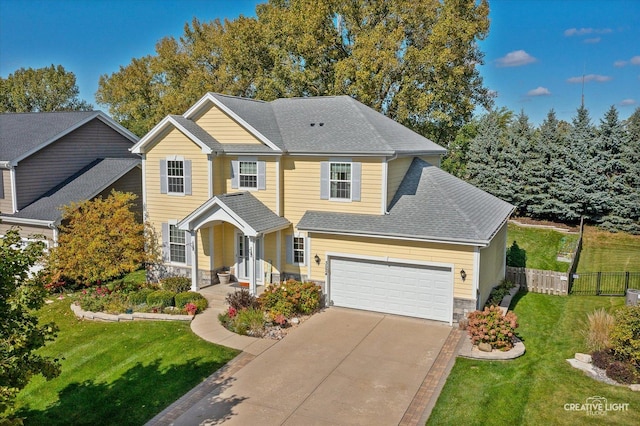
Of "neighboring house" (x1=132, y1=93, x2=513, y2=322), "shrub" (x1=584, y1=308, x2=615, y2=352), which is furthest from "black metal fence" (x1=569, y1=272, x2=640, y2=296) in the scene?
"shrub" (x1=584, y1=308, x2=615, y2=352)

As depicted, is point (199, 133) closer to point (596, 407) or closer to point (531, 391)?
point (531, 391)

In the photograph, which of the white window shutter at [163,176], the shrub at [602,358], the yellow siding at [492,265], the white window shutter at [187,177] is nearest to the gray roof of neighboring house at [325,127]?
the white window shutter at [187,177]

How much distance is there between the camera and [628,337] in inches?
487

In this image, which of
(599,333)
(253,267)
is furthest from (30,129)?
(599,333)

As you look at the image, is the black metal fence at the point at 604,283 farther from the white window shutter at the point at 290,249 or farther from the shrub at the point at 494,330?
the white window shutter at the point at 290,249

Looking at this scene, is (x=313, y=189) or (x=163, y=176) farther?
(x=163, y=176)

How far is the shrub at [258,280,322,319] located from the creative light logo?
28.8 ft

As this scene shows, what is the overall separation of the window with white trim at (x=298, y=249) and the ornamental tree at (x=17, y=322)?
12.1 m

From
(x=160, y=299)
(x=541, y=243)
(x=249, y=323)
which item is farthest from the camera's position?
(x=541, y=243)

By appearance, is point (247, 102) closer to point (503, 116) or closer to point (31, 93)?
point (503, 116)

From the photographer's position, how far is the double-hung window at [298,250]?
19.9m

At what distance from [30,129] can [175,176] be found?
1097cm

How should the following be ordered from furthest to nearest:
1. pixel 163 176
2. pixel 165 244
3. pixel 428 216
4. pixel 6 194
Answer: pixel 6 194 → pixel 165 244 → pixel 163 176 → pixel 428 216

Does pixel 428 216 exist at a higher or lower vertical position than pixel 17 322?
higher
